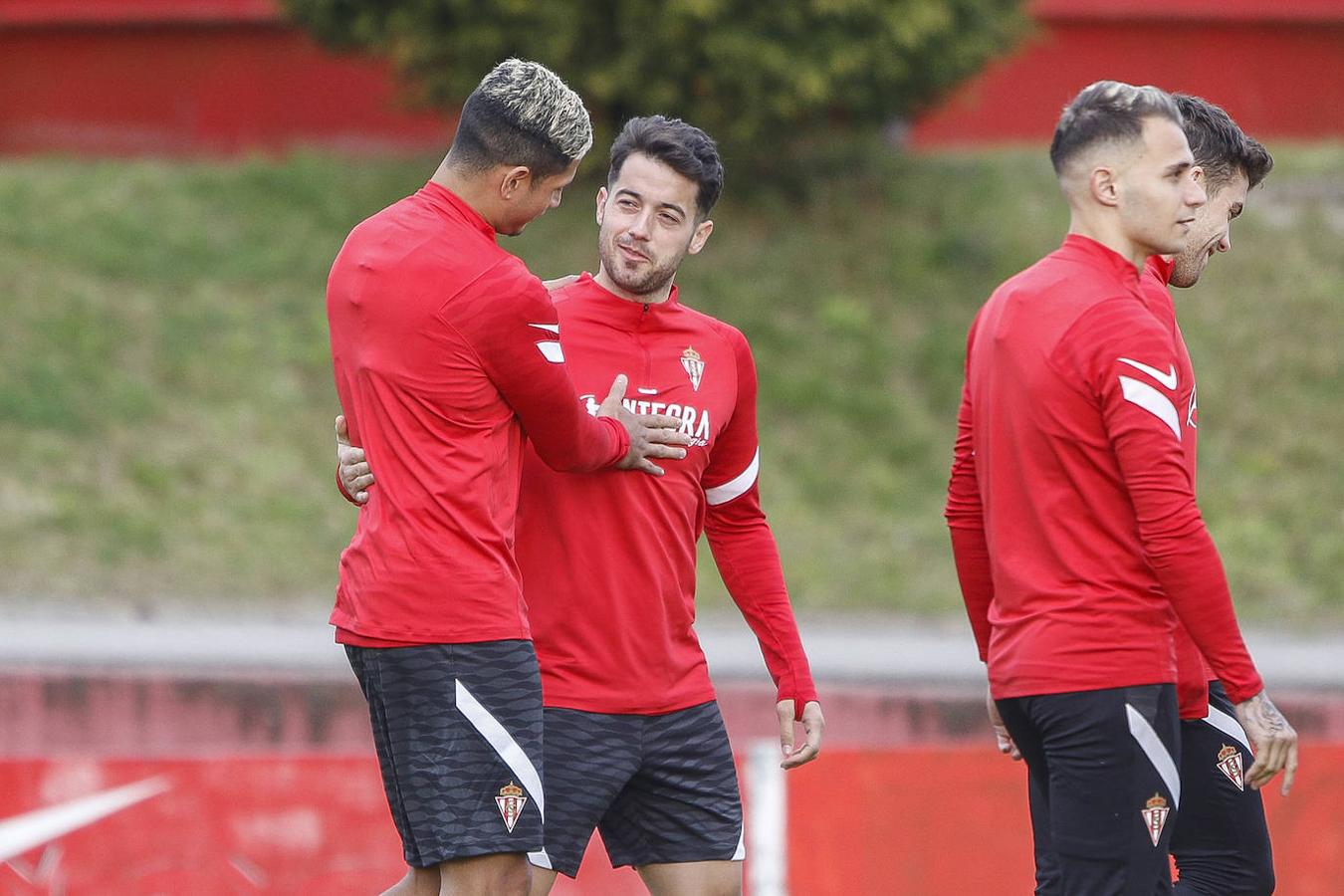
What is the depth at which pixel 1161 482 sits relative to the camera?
11.3ft

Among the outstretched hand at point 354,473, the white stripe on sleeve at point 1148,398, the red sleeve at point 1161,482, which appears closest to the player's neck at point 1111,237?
the red sleeve at point 1161,482

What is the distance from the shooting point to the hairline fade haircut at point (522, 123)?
3.74 meters

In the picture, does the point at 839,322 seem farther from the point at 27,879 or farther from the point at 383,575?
the point at 383,575

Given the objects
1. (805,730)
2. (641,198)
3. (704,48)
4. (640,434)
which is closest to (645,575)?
(640,434)

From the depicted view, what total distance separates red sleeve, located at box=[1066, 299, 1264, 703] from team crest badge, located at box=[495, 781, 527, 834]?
4.53 feet

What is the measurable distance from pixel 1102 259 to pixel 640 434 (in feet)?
3.79

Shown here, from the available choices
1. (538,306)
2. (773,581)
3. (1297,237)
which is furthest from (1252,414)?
(538,306)

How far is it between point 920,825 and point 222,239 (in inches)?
377

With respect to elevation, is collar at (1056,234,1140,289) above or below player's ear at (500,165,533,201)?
below

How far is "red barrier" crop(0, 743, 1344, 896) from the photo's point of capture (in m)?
5.76

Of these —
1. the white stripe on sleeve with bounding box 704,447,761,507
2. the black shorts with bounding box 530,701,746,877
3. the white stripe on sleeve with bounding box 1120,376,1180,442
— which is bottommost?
the black shorts with bounding box 530,701,746,877

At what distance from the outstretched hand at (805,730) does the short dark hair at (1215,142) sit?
161 centimetres

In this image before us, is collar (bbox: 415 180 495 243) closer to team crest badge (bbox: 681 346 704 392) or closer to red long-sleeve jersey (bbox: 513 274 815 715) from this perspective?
red long-sleeve jersey (bbox: 513 274 815 715)

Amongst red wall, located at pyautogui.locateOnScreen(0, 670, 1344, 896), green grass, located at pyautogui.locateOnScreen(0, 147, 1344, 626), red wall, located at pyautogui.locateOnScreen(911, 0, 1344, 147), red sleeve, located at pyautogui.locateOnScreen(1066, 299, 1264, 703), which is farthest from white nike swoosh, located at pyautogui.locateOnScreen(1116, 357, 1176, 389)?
Answer: red wall, located at pyautogui.locateOnScreen(911, 0, 1344, 147)
